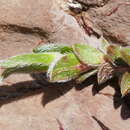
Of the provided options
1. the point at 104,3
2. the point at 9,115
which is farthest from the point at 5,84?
the point at 104,3

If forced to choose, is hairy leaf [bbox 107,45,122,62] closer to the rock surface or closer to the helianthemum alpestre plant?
the helianthemum alpestre plant

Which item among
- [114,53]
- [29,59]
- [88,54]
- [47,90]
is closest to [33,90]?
[47,90]

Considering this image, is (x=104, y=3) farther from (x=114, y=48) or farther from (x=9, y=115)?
(x=9, y=115)

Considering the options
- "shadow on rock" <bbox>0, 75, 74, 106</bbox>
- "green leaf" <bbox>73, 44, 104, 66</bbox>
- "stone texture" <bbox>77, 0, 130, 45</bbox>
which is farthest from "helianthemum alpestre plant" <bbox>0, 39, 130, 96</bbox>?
"stone texture" <bbox>77, 0, 130, 45</bbox>

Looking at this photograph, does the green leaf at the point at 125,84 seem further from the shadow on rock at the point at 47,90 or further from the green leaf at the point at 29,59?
the green leaf at the point at 29,59

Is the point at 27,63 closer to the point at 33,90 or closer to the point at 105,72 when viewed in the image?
the point at 33,90

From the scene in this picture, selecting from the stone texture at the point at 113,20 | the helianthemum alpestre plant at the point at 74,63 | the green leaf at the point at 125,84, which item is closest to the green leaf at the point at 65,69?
the helianthemum alpestre plant at the point at 74,63
